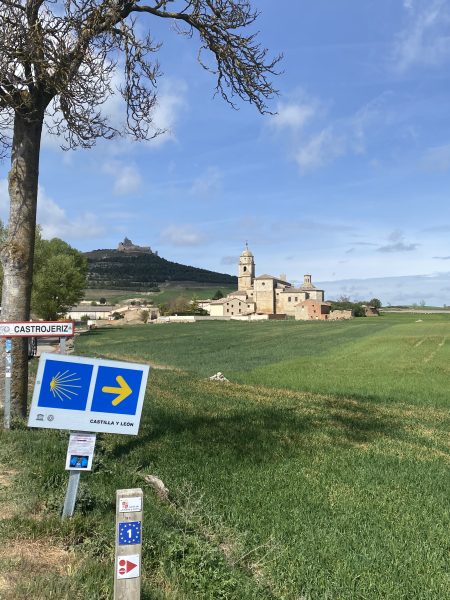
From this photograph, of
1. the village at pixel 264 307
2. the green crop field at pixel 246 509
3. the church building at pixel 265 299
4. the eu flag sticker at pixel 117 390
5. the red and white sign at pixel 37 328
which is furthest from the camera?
the church building at pixel 265 299

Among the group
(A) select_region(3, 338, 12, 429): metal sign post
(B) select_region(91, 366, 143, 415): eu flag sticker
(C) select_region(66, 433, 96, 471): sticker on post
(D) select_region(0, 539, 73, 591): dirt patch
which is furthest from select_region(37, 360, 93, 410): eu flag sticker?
(A) select_region(3, 338, 12, 429): metal sign post

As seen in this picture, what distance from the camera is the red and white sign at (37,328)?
7102mm

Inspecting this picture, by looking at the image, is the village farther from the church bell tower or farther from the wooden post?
the wooden post

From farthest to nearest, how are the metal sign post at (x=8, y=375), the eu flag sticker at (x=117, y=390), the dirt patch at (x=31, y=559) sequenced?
the metal sign post at (x=8, y=375)
the eu flag sticker at (x=117, y=390)
the dirt patch at (x=31, y=559)

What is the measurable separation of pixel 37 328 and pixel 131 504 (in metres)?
4.67

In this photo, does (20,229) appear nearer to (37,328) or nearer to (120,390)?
(37,328)

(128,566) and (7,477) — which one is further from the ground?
(128,566)

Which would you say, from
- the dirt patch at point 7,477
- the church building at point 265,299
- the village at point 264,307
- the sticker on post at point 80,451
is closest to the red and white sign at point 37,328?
the dirt patch at point 7,477

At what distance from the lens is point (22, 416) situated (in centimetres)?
849

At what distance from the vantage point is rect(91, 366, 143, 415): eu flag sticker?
480 centimetres

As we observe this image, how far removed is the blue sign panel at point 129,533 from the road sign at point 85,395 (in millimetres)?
1575

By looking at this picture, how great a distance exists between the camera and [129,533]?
322 cm

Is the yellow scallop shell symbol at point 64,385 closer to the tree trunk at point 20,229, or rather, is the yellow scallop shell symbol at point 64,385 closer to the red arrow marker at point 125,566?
the red arrow marker at point 125,566

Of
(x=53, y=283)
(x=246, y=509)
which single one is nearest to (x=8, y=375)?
(x=246, y=509)
